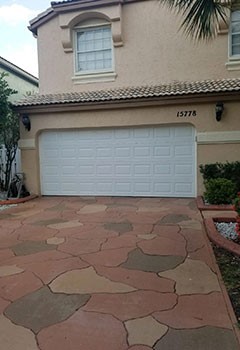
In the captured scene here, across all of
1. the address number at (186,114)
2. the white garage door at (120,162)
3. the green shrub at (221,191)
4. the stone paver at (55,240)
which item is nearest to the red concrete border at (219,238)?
the green shrub at (221,191)

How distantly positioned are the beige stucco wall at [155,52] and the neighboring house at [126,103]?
0.04m

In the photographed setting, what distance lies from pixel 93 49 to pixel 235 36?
17.2ft

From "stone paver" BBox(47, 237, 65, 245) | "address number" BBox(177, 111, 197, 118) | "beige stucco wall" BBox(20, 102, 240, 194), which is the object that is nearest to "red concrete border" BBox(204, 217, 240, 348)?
"stone paver" BBox(47, 237, 65, 245)

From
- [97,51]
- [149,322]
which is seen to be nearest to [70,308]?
[149,322]

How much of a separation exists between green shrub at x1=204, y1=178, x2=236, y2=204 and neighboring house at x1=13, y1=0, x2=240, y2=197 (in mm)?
1359

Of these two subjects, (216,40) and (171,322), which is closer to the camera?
(171,322)

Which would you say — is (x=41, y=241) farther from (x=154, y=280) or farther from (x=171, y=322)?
(x=171, y=322)

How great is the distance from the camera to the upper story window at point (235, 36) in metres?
10.9

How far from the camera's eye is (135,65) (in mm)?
11828

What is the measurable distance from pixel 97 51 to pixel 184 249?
9.30m

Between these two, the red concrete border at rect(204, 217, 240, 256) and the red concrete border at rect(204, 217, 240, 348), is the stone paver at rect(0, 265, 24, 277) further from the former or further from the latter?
the red concrete border at rect(204, 217, 240, 256)

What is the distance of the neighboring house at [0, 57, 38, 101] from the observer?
15310 millimetres

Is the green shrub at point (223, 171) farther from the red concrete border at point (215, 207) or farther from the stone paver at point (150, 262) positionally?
the stone paver at point (150, 262)

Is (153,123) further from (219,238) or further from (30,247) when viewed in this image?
(30,247)
